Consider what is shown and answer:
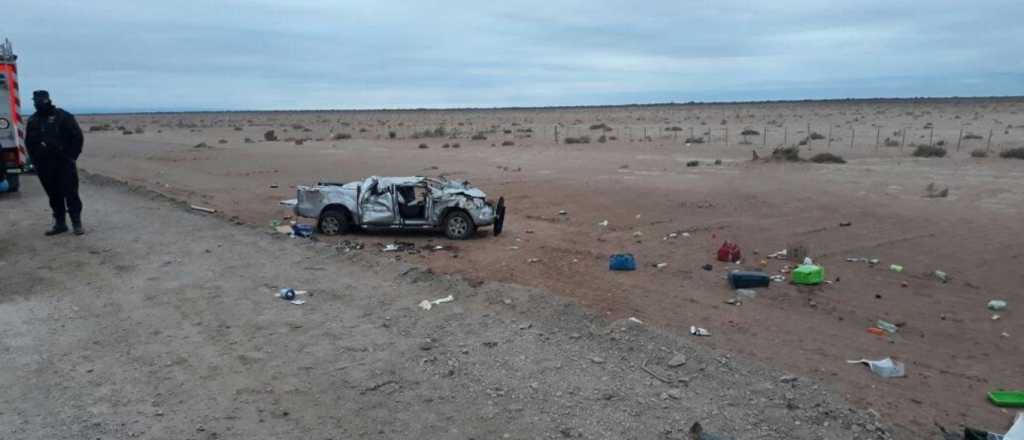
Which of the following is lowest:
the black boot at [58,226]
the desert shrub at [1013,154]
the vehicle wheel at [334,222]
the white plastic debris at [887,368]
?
the desert shrub at [1013,154]

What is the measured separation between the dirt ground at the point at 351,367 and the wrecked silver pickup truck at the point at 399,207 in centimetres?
354

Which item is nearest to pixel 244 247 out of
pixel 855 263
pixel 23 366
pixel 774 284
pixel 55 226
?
pixel 55 226

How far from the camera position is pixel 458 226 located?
1376 centimetres

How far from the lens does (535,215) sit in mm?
17469

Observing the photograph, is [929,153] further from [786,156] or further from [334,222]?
[334,222]

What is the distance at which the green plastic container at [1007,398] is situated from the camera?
21.9 feet

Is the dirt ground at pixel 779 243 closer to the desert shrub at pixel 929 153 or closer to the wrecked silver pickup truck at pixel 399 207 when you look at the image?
the wrecked silver pickup truck at pixel 399 207

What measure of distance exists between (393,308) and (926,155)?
26.7 metres

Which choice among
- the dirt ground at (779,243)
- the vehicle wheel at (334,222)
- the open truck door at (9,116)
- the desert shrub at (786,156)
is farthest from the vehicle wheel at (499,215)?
the desert shrub at (786,156)

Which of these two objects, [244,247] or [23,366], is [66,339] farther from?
[244,247]

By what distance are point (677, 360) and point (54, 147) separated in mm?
10204

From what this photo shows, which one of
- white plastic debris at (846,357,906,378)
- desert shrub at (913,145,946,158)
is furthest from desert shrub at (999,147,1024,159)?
white plastic debris at (846,357,906,378)

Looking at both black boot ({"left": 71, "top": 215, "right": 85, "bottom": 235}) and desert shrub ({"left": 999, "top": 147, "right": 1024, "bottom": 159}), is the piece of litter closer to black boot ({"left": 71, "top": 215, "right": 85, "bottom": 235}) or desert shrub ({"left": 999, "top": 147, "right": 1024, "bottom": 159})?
black boot ({"left": 71, "top": 215, "right": 85, "bottom": 235})

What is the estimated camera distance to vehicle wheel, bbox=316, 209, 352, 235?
13.9 m
